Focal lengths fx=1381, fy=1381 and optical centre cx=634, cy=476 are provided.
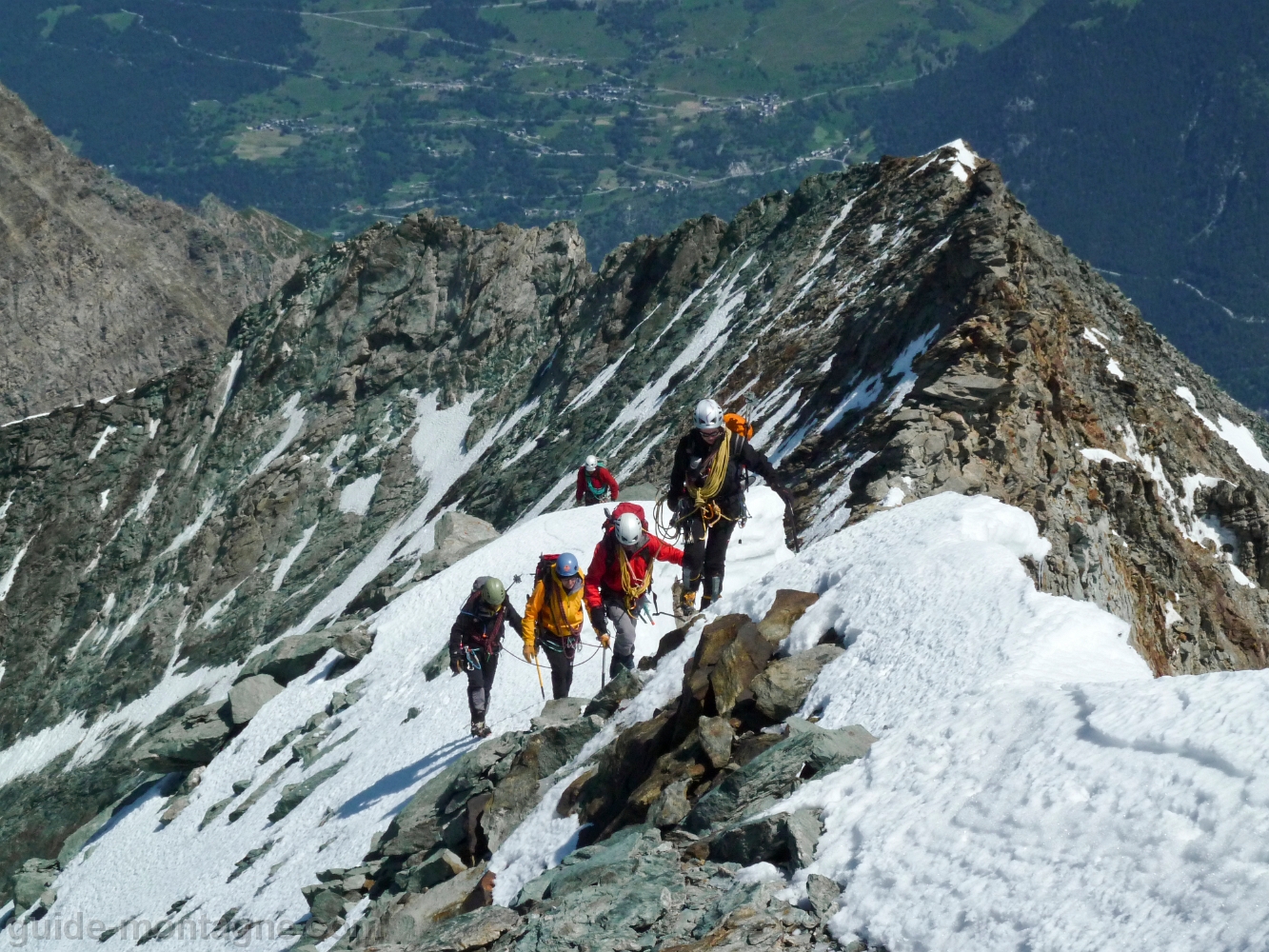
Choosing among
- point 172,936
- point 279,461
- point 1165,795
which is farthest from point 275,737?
point 279,461

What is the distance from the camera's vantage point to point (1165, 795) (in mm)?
9148

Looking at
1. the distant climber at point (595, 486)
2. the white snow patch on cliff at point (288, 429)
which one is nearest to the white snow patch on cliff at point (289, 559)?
the white snow patch on cliff at point (288, 429)

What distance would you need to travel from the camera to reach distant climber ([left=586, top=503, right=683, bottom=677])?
61.7ft

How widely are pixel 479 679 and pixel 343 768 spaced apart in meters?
3.98

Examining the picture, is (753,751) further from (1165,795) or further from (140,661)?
(140,661)

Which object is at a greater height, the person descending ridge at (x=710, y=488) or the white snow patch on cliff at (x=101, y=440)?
the person descending ridge at (x=710, y=488)

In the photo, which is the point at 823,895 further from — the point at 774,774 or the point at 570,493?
the point at 570,493

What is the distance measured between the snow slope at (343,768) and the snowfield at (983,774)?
5.0 inches

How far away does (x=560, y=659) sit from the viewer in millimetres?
19656

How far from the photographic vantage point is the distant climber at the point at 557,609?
1922 cm

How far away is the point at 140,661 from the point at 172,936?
150ft

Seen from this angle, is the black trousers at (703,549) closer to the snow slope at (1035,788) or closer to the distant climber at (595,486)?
the snow slope at (1035,788)

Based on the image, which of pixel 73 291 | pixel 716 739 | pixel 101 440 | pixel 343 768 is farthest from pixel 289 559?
pixel 73 291

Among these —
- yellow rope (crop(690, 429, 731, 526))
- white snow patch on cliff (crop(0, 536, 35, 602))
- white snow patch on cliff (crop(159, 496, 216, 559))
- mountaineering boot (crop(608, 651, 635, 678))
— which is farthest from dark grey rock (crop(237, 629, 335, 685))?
white snow patch on cliff (crop(0, 536, 35, 602))
